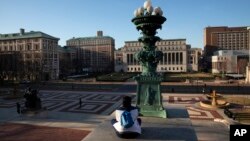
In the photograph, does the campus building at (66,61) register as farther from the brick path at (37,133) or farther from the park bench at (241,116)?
the park bench at (241,116)

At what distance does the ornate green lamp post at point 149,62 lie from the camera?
34.4 feet

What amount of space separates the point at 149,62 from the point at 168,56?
122724mm

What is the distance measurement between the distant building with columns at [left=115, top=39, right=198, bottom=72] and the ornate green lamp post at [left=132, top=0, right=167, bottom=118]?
115m

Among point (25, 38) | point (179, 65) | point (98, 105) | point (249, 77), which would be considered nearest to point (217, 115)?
point (98, 105)

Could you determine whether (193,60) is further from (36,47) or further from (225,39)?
(36,47)

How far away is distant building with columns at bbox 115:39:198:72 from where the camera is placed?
5060 inches

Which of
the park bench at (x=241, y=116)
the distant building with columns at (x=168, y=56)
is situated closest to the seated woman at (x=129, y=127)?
the park bench at (x=241, y=116)

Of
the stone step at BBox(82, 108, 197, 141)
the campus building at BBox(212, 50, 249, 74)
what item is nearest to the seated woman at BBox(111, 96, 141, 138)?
the stone step at BBox(82, 108, 197, 141)

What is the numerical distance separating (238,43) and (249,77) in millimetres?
117548

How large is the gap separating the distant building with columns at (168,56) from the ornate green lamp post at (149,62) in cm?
11533


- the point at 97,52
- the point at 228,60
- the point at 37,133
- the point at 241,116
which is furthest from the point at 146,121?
the point at 97,52

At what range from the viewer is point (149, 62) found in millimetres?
10859

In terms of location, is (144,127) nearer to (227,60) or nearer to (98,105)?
(98,105)

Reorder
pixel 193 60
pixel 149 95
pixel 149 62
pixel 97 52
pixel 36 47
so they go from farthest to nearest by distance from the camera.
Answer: pixel 97 52 → pixel 193 60 → pixel 36 47 → pixel 149 62 → pixel 149 95
